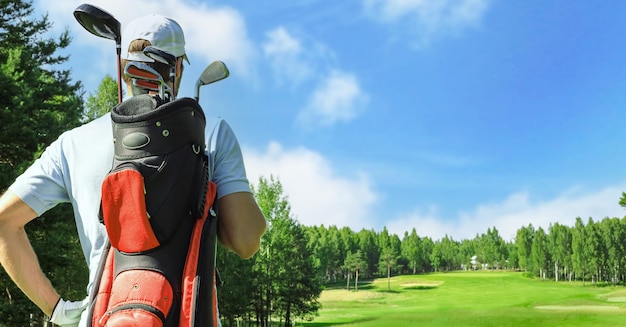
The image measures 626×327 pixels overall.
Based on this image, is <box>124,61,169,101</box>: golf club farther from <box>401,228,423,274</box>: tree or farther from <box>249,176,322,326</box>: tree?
<box>401,228,423,274</box>: tree

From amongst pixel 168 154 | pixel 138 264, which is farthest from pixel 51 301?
pixel 168 154

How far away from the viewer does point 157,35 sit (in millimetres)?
2223

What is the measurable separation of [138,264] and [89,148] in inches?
22.0

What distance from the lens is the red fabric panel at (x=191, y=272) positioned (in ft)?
6.24

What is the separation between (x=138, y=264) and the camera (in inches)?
78.7

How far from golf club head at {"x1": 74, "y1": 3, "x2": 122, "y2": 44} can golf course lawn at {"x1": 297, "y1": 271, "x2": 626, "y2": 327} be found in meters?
55.4

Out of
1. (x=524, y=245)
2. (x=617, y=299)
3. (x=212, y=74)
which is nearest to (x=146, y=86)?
(x=212, y=74)

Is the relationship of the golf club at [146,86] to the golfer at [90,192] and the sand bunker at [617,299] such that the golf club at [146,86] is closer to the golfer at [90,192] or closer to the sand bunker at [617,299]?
the golfer at [90,192]

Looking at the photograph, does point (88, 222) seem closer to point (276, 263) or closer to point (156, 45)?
point (156, 45)

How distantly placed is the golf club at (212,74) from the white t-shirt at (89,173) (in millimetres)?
182

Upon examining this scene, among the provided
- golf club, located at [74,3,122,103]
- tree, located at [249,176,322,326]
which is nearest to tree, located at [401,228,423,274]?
tree, located at [249,176,322,326]

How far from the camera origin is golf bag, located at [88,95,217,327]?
6.40 feet

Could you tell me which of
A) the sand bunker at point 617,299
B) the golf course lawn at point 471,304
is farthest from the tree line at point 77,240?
the sand bunker at point 617,299

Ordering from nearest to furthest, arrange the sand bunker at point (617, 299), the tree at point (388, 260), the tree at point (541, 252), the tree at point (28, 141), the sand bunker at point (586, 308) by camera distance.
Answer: the tree at point (28, 141)
the sand bunker at point (586, 308)
the sand bunker at point (617, 299)
the tree at point (541, 252)
the tree at point (388, 260)
